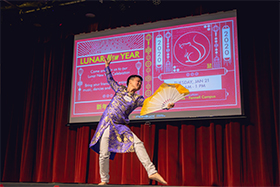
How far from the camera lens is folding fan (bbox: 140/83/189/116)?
3320 millimetres

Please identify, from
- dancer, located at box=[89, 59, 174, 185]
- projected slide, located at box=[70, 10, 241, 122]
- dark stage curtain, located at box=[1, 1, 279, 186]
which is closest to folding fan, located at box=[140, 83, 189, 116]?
dancer, located at box=[89, 59, 174, 185]

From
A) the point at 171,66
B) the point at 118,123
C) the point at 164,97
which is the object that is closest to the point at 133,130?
the point at 171,66

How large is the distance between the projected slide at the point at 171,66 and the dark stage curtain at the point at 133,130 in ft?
0.86

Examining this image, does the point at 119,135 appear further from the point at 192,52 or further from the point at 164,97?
the point at 192,52

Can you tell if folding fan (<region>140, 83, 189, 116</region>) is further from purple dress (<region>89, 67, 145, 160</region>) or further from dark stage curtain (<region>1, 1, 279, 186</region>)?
dark stage curtain (<region>1, 1, 279, 186</region>)

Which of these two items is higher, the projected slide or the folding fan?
the projected slide

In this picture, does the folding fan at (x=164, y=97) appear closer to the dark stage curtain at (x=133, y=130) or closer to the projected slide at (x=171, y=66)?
the projected slide at (x=171, y=66)

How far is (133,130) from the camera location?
15.4 feet

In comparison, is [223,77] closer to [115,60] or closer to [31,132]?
[115,60]

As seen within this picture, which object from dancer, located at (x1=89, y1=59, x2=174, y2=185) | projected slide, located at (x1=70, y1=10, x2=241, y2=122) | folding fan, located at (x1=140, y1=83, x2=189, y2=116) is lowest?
dancer, located at (x1=89, y1=59, x2=174, y2=185)

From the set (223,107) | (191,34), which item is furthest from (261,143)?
(191,34)

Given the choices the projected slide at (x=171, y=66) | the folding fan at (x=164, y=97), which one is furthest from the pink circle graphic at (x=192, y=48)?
the folding fan at (x=164, y=97)

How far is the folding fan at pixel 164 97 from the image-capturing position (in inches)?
131

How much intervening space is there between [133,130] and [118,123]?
1.32 meters
